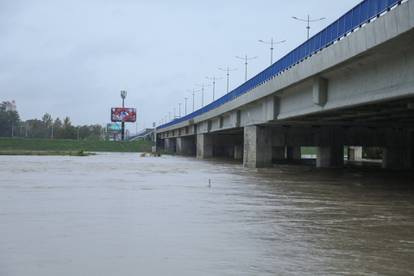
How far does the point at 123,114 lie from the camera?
170 metres

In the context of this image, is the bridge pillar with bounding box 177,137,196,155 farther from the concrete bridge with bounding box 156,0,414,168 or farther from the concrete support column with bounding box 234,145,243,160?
the concrete bridge with bounding box 156,0,414,168

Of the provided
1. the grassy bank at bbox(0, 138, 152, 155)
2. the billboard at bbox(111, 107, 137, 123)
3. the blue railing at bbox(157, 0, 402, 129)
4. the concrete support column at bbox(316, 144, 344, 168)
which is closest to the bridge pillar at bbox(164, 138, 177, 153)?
the grassy bank at bbox(0, 138, 152, 155)

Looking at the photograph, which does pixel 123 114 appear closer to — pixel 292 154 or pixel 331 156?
pixel 292 154

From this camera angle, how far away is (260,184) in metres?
31.7

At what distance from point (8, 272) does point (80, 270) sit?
118cm

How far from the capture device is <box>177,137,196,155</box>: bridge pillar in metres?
115

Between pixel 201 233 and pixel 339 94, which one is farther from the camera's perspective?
pixel 339 94

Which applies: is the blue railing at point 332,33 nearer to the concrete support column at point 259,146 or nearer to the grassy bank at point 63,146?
the concrete support column at point 259,146

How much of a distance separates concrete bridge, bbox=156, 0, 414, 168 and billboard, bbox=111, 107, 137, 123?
101 meters

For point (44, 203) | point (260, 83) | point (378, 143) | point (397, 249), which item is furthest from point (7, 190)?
point (378, 143)

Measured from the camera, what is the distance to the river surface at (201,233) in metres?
10.2

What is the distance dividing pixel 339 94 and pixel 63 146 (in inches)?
4295

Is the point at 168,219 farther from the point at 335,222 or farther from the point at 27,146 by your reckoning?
the point at 27,146

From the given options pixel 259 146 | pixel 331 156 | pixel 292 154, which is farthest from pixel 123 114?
pixel 259 146
